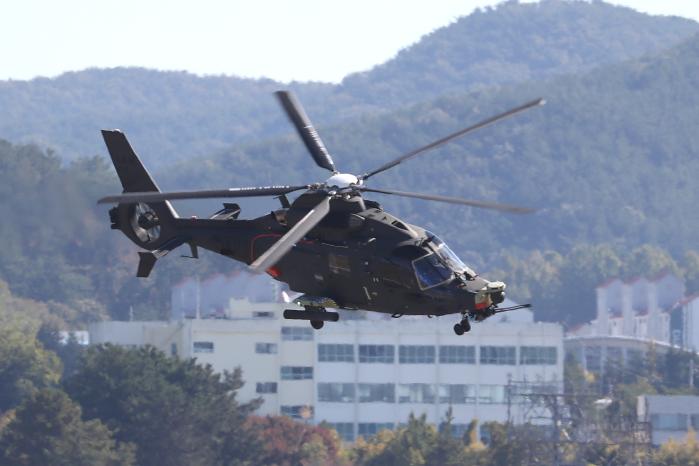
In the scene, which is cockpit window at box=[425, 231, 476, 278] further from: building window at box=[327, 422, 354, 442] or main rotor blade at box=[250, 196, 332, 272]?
building window at box=[327, 422, 354, 442]

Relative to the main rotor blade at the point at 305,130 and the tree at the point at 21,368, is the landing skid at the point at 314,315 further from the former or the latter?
the tree at the point at 21,368

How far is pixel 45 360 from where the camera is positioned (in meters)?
188

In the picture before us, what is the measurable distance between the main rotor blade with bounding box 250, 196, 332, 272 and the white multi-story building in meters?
130

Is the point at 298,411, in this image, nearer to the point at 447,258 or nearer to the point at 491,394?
the point at 491,394

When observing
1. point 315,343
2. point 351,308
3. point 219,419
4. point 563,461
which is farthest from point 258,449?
point 351,308

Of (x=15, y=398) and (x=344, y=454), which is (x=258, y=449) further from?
(x=15, y=398)

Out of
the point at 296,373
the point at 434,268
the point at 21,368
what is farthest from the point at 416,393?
the point at 434,268

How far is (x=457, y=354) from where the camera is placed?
181500 millimetres

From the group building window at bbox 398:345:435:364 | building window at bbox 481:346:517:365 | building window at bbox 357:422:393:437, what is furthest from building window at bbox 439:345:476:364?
building window at bbox 357:422:393:437

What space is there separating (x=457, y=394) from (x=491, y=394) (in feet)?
13.2

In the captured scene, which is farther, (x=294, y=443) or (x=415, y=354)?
(x=415, y=354)

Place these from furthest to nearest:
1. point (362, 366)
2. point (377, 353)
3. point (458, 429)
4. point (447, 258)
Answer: point (458, 429)
point (362, 366)
point (377, 353)
point (447, 258)

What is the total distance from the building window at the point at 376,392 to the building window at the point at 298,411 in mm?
4974

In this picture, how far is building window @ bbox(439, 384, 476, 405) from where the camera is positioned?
591 ft
